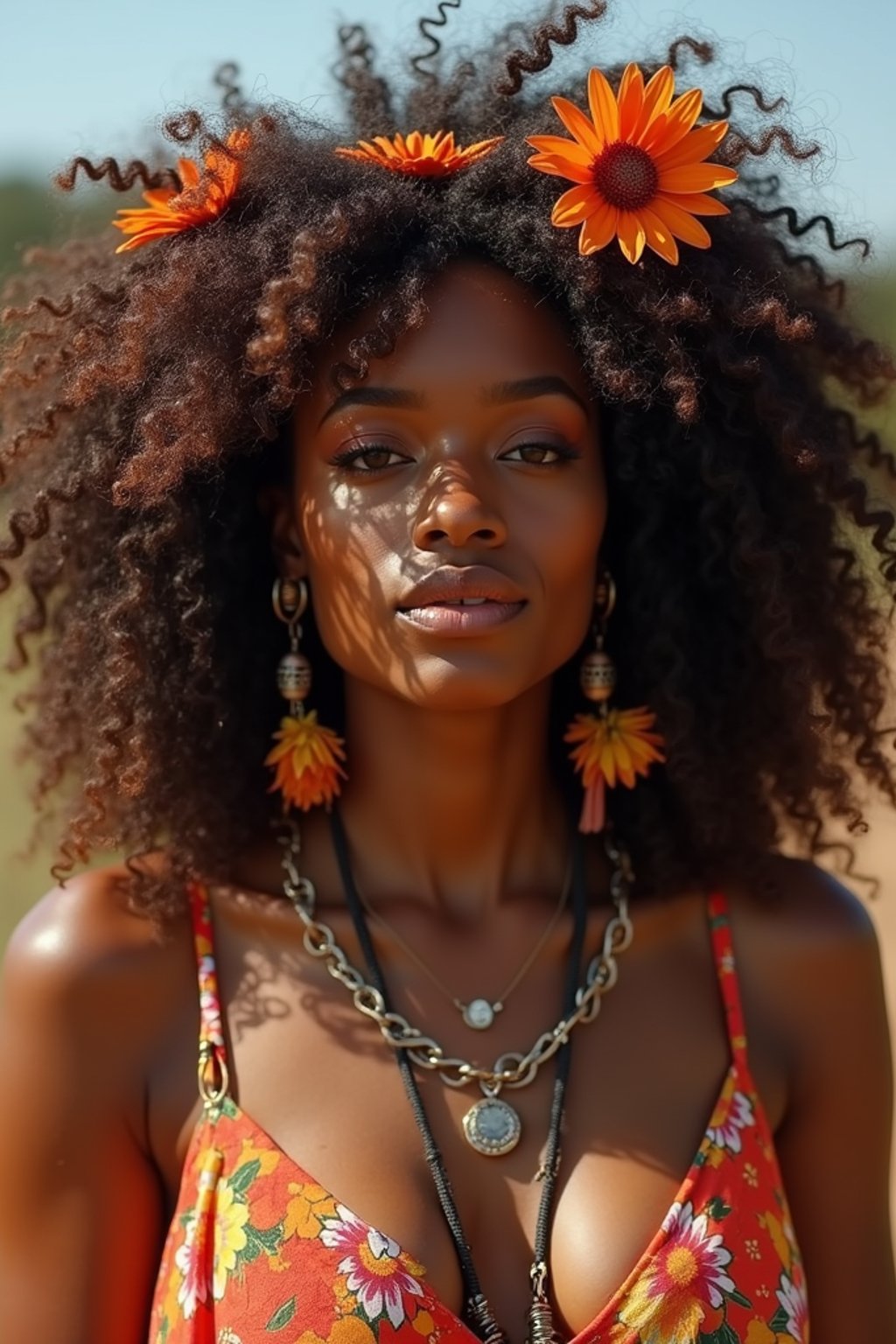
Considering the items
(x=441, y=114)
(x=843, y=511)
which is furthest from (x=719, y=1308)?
(x=441, y=114)

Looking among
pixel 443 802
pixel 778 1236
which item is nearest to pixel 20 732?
pixel 443 802

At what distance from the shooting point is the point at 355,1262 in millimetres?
2344

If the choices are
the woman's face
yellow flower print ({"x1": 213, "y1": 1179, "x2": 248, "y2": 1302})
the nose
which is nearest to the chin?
the woman's face

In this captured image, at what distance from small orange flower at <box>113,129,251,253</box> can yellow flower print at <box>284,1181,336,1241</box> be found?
4.46 ft

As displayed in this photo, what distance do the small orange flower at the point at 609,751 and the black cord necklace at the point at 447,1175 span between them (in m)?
0.14

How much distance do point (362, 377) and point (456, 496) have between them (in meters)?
0.22

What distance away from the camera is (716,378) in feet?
8.97

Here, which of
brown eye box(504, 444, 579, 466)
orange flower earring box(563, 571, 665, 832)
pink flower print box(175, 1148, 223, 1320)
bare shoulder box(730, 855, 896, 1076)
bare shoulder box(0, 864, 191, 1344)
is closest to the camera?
pink flower print box(175, 1148, 223, 1320)

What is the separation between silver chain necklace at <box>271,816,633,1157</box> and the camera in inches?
101

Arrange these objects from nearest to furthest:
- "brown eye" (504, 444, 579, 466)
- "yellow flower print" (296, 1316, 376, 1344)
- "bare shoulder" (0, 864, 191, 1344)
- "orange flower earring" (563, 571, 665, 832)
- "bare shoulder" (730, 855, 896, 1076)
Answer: "yellow flower print" (296, 1316, 376, 1344)
"bare shoulder" (0, 864, 191, 1344)
"brown eye" (504, 444, 579, 466)
"bare shoulder" (730, 855, 896, 1076)
"orange flower earring" (563, 571, 665, 832)

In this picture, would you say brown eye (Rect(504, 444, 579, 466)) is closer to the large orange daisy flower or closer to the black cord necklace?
the large orange daisy flower

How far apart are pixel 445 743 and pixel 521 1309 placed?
85 centimetres

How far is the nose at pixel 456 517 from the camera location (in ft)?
8.17

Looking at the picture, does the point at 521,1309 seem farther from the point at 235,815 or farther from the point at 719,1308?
the point at 235,815
